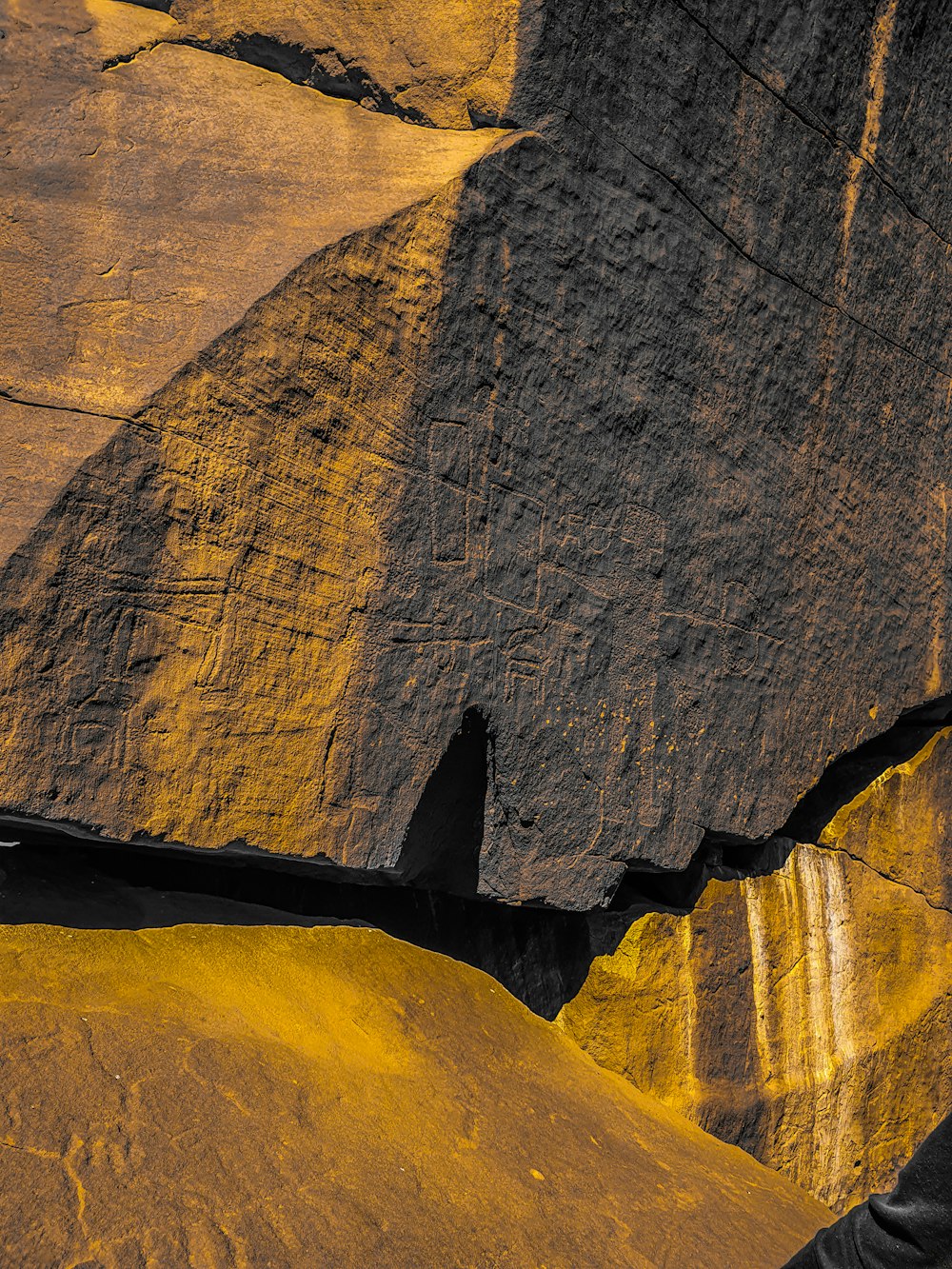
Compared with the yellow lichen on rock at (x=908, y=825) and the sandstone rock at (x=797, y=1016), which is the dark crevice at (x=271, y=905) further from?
the yellow lichen on rock at (x=908, y=825)

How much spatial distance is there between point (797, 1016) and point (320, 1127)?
5.09 feet

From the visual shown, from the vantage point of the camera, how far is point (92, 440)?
188 cm

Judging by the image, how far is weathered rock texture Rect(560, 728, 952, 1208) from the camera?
8.77 feet

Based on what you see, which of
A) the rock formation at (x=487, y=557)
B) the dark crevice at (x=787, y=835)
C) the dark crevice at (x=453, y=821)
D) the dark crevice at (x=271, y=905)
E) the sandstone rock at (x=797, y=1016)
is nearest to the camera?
the rock formation at (x=487, y=557)

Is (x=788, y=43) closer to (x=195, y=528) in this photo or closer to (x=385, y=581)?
(x=385, y=581)

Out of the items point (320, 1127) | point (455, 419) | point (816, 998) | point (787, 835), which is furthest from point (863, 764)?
point (320, 1127)

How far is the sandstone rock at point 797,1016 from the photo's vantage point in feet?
8.75

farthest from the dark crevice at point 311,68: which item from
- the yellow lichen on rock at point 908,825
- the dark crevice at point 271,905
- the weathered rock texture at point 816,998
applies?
the yellow lichen on rock at point 908,825

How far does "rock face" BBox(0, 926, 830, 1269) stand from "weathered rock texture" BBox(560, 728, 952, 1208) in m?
0.26

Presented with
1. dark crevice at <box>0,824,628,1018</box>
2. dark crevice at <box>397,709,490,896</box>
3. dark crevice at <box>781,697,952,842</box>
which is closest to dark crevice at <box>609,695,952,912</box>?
dark crevice at <box>781,697,952,842</box>

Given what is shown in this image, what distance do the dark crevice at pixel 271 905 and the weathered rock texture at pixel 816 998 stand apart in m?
0.10

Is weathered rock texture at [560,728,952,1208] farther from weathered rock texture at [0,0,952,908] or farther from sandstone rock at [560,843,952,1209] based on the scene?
weathered rock texture at [0,0,952,908]

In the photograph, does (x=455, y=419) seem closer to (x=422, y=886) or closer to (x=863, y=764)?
(x=422, y=886)

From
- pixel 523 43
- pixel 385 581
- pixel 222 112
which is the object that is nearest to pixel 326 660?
pixel 385 581
